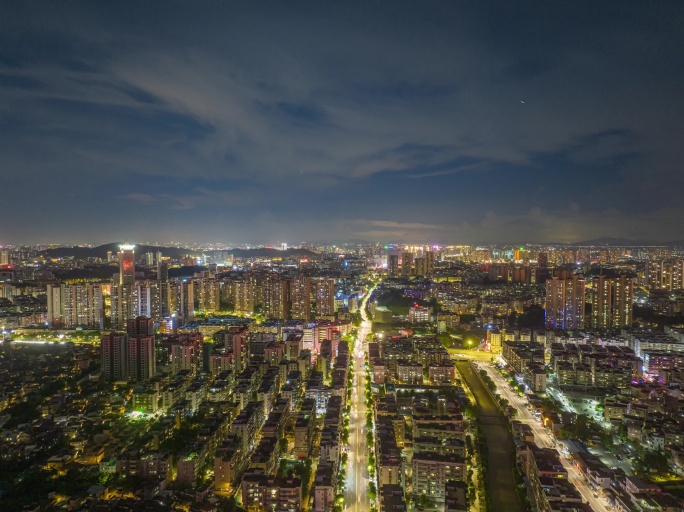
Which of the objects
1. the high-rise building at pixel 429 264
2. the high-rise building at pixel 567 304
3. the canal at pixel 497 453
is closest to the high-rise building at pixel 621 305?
the high-rise building at pixel 567 304

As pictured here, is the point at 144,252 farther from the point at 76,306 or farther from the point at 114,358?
the point at 114,358

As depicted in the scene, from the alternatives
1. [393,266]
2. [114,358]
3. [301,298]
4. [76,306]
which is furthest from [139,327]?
[393,266]

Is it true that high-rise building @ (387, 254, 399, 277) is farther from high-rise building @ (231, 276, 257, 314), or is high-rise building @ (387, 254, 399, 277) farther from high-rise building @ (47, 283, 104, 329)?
high-rise building @ (47, 283, 104, 329)

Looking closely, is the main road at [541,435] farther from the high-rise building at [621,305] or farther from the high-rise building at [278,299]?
the high-rise building at [278,299]

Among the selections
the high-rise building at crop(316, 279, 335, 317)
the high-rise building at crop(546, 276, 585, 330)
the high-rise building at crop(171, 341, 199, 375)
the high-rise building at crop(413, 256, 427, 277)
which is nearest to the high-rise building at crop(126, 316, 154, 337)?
the high-rise building at crop(171, 341, 199, 375)

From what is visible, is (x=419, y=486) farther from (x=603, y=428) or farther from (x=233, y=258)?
(x=233, y=258)

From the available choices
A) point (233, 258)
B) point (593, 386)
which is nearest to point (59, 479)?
point (593, 386)
